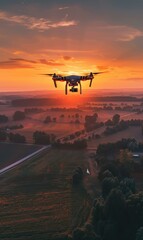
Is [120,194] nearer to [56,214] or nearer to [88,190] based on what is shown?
[56,214]

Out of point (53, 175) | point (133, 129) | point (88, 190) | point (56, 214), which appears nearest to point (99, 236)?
point (56, 214)

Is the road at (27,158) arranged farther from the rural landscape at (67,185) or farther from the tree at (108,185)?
the tree at (108,185)

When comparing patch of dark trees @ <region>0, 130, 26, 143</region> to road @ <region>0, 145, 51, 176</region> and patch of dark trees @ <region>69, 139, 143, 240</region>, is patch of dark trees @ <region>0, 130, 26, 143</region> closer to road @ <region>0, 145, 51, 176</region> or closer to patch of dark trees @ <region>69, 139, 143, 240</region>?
road @ <region>0, 145, 51, 176</region>

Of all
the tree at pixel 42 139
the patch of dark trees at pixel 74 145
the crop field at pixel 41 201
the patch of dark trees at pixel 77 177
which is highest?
the tree at pixel 42 139

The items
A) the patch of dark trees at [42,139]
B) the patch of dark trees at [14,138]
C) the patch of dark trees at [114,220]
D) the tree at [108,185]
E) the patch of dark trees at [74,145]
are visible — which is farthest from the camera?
the patch of dark trees at [14,138]

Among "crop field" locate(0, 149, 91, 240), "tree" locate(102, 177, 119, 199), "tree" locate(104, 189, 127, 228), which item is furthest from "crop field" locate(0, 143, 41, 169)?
"tree" locate(104, 189, 127, 228)

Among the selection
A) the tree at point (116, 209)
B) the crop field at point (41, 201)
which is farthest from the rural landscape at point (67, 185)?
the tree at point (116, 209)
